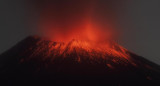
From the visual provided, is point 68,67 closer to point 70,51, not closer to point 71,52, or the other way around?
point 71,52

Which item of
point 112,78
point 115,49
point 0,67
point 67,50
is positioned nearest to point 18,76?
point 0,67

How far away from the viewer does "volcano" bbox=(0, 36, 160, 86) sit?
2317 cm

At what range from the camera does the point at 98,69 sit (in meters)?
26.4

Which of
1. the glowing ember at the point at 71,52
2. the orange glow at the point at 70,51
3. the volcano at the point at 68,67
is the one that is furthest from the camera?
the orange glow at the point at 70,51

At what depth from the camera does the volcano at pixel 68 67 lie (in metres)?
23.2

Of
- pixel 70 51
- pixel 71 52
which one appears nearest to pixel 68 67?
pixel 71 52

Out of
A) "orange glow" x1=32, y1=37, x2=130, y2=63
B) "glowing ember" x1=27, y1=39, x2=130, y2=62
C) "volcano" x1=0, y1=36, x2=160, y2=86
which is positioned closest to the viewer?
"volcano" x1=0, y1=36, x2=160, y2=86

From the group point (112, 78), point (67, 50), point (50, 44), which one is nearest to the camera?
point (112, 78)

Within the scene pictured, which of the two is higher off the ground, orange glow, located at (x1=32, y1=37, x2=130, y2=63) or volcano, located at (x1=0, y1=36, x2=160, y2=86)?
orange glow, located at (x1=32, y1=37, x2=130, y2=63)

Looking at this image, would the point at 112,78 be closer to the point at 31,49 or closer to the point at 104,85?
the point at 104,85

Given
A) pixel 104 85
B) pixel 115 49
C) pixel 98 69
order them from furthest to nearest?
pixel 115 49 < pixel 98 69 < pixel 104 85

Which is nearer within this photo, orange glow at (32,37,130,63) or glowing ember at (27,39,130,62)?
glowing ember at (27,39,130,62)

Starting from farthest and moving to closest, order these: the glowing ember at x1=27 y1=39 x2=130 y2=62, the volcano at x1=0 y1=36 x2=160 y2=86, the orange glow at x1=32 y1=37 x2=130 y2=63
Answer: the orange glow at x1=32 y1=37 x2=130 y2=63
the glowing ember at x1=27 y1=39 x2=130 y2=62
the volcano at x1=0 y1=36 x2=160 y2=86

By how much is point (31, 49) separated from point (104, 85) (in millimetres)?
15965
